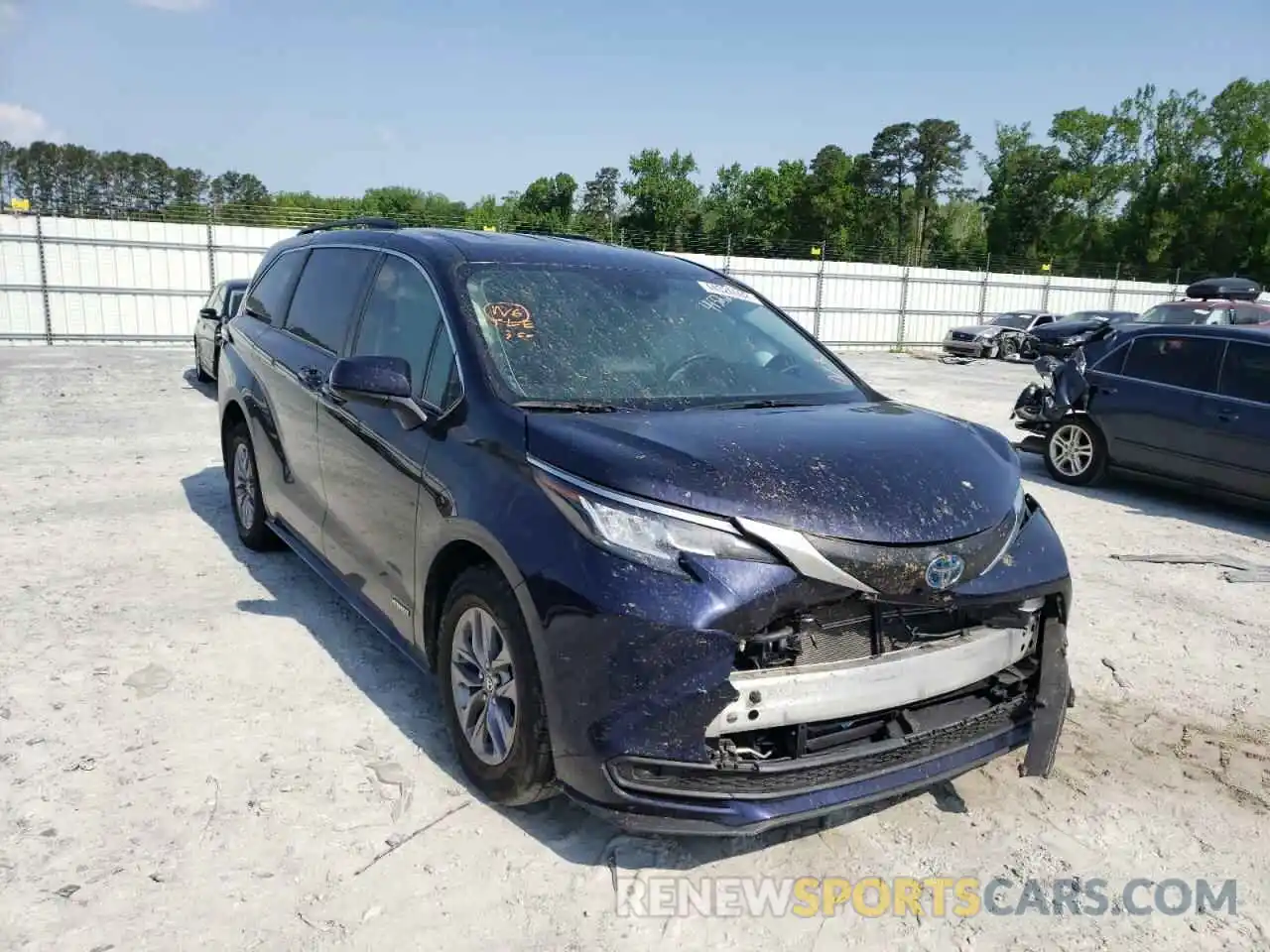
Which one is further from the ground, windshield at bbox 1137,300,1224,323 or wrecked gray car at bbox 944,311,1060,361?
windshield at bbox 1137,300,1224,323

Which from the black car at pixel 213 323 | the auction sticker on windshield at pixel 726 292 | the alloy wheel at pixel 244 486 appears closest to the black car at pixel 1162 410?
the auction sticker on windshield at pixel 726 292

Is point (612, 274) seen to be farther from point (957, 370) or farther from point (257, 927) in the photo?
point (957, 370)

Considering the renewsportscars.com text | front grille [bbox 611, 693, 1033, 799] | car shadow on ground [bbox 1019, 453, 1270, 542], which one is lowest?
car shadow on ground [bbox 1019, 453, 1270, 542]

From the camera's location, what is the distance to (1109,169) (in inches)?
2702

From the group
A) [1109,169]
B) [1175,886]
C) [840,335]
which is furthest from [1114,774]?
[1109,169]

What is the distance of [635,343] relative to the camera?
355 cm

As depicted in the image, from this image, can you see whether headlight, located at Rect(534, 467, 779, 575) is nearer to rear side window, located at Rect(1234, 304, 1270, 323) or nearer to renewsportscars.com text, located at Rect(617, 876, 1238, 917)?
renewsportscars.com text, located at Rect(617, 876, 1238, 917)

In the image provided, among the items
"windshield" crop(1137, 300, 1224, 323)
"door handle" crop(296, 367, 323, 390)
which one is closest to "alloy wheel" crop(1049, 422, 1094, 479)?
"door handle" crop(296, 367, 323, 390)

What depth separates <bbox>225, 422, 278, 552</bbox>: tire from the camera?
17.1 ft

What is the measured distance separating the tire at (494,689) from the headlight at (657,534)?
0.39 meters

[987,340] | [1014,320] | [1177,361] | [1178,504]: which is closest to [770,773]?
[1178,504]

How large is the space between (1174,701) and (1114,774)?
909 millimetres

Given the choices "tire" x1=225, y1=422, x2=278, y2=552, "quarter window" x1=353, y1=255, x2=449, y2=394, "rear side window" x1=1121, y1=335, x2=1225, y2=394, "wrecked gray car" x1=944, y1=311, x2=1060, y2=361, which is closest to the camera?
"quarter window" x1=353, y1=255, x2=449, y2=394

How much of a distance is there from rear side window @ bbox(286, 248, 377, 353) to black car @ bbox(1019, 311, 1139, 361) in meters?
21.1
